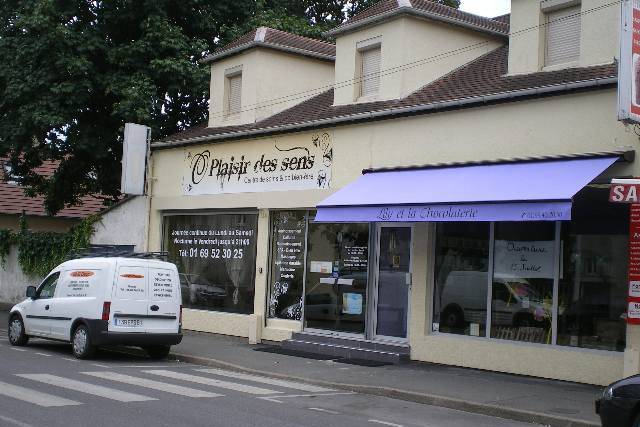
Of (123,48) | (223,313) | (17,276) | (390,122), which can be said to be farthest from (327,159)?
(17,276)

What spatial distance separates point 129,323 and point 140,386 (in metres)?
3.11

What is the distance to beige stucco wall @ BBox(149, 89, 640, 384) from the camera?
1205 cm

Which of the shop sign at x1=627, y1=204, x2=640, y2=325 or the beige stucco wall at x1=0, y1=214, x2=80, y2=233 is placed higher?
the beige stucco wall at x1=0, y1=214, x2=80, y2=233

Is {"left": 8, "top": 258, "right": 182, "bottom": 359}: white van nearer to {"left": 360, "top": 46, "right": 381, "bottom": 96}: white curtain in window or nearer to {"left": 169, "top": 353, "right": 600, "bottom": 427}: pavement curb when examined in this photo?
{"left": 169, "top": 353, "right": 600, "bottom": 427}: pavement curb

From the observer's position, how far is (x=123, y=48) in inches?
859

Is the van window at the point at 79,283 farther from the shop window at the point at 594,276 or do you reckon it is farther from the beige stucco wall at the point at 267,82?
the shop window at the point at 594,276

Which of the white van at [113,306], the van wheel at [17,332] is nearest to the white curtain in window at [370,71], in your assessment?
the white van at [113,306]

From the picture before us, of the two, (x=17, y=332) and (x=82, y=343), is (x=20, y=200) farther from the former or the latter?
(x=82, y=343)

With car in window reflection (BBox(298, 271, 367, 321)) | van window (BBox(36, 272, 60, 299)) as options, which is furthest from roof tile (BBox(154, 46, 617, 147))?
van window (BBox(36, 272, 60, 299))

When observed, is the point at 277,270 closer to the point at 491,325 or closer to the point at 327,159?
the point at 327,159

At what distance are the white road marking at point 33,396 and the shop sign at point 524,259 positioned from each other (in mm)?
7594

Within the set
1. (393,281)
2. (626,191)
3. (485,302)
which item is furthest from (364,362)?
(626,191)

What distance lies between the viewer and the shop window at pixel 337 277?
15.9 meters

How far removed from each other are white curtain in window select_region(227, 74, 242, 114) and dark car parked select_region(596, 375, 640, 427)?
14320 mm
